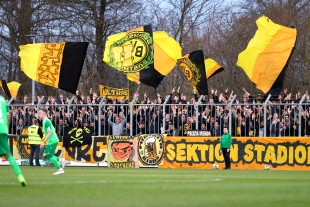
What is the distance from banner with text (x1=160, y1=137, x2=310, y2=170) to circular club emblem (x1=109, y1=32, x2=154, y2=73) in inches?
160

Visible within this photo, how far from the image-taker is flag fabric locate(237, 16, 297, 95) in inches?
1217

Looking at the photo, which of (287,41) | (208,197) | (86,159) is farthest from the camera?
(86,159)

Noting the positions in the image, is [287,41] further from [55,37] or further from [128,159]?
[55,37]

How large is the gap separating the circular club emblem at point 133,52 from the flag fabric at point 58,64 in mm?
1298

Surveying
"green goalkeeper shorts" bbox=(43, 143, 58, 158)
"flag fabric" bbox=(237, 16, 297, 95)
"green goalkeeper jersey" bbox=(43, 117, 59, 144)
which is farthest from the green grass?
"flag fabric" bbox=(237, 16, 297, 95)

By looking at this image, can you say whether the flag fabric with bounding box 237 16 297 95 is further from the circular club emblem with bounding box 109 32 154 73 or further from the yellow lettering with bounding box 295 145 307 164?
the circular club emblem with bounding box 109 32 154 73

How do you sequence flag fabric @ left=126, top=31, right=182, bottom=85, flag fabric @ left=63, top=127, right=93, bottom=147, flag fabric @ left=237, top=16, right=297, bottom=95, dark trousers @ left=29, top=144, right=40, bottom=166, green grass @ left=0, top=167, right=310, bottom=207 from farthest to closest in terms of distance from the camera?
dark trousers @ left=29, top=144, right=40, bottom=166
flag fabric @ left=63, top=127, right=93, bottom=147
flag fabric @ left=126, top=31, right=182, bottom=85
flag fabric @ left=237, top=16, right=297, bottom=95
green grass @ left=0, top=167, right=310, bottom=207

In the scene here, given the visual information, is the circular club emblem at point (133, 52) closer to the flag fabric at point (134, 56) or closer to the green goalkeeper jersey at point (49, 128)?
the flag fabric at point (134, 56)

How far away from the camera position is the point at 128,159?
117ft

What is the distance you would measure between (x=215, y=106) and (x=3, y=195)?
18.8 meters

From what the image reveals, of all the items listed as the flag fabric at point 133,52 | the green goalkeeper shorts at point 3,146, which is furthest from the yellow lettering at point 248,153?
the green goalkeeper shorts at point 3,146


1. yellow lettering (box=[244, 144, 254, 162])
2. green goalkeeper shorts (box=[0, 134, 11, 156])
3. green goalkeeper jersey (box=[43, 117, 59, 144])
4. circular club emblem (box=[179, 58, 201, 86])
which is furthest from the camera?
yellow lettering (box=[244, 144, 254, 162])

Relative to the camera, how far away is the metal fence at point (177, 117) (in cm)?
3212

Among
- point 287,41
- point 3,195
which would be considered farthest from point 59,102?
point 3,195
